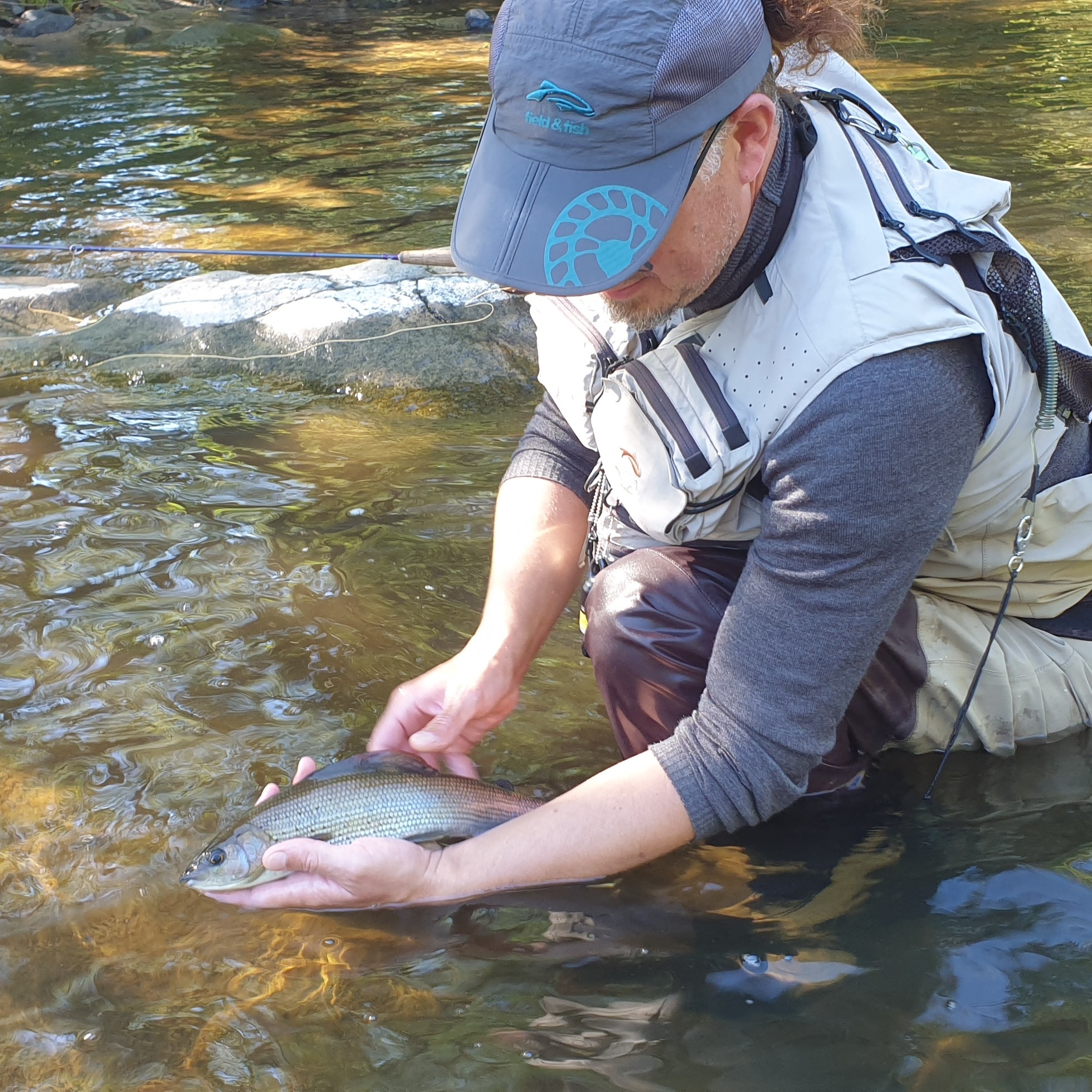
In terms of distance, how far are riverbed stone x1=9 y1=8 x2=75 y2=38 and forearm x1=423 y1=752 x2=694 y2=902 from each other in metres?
17.7

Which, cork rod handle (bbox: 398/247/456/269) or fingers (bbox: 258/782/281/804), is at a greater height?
cork rod handle (bbox: 398/247/456/269)

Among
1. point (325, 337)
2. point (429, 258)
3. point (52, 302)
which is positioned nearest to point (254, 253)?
point (325, 337)

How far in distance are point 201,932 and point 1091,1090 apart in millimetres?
1743

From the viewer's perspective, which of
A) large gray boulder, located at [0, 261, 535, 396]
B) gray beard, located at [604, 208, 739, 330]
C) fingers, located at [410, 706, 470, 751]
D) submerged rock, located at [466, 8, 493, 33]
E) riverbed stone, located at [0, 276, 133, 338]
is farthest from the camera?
submerged rock, located at [466, 8, 493, 33]

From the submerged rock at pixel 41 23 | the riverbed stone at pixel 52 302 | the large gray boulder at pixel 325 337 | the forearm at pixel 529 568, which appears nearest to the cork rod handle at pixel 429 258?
the large gray boulder at pixel 325 337

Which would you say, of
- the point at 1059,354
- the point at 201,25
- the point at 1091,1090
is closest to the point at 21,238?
the point at 1059,354

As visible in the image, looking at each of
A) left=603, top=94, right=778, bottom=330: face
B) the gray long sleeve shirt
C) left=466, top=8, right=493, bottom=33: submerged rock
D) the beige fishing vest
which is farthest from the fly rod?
left=466, top=8, right=493, bottom=33: submerged rock

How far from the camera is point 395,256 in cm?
588

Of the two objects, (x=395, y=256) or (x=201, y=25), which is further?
(x=201, y=25)

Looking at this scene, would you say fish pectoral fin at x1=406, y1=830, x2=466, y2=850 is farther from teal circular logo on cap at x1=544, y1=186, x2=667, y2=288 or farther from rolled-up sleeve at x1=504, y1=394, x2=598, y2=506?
teal circular logo on cap at x1=544, y1=186, x2=667, y2=288

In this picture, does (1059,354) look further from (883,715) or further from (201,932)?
(201,932)

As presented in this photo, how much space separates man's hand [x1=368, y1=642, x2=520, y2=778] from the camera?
9.57 feet

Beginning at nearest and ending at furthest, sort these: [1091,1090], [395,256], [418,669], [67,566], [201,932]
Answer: [1091,1090] < [201,932] < [418,669] < [67,566] < [395,256]

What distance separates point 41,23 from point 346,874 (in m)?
18.0
